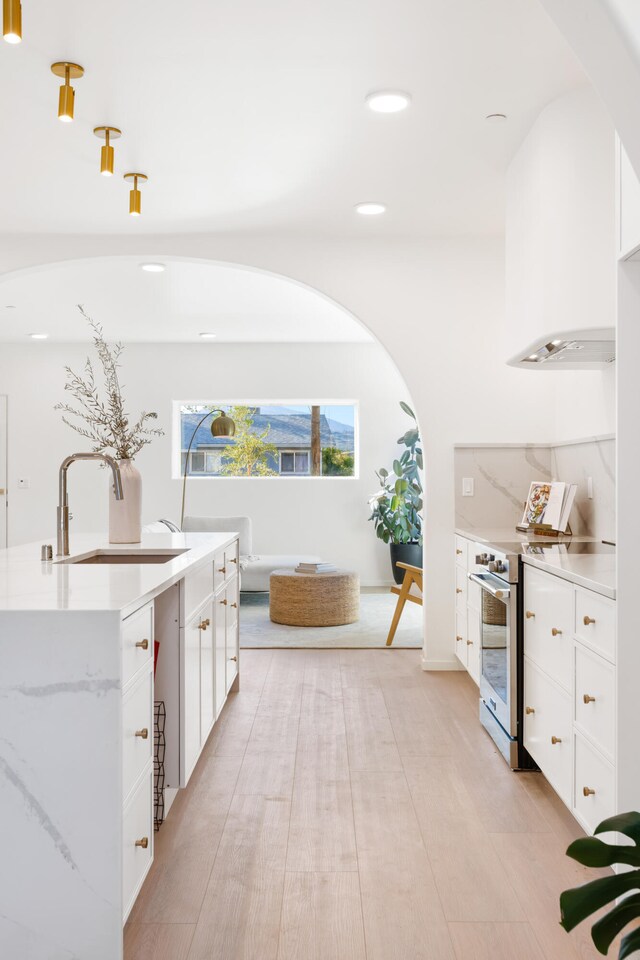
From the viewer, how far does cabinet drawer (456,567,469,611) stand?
14.0 ft

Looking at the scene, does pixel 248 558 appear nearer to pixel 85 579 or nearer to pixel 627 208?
pixel 85 579

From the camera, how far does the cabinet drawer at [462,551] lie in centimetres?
423

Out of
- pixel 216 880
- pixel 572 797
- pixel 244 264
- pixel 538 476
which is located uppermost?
pixel 244 264

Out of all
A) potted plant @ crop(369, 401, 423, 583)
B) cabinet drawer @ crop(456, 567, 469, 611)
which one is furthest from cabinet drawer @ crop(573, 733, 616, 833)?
potted plant @ crop(369, 401, 423, 583)

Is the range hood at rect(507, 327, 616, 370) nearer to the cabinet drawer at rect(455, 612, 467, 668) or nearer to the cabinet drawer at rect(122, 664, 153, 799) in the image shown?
the cabinet drawer at rect(455, 612, 467, 668)

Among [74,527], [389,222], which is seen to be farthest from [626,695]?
[74,527]

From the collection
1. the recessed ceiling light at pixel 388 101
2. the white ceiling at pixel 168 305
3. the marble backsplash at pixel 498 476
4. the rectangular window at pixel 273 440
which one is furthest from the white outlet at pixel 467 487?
the rectangular window at pixel 273 440

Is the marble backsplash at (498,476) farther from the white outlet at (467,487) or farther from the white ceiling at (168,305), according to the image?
the white ceiling at (168,305)

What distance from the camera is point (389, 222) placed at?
4.43 meters

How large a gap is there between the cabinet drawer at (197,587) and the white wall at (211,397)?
533 centimetres

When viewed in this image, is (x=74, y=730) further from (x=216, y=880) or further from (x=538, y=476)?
(x=538, y=476)

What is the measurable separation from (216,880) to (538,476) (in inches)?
122

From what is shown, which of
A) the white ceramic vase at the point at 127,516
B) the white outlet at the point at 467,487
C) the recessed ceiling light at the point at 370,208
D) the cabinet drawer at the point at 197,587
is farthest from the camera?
the white outlet at the point at 467,487

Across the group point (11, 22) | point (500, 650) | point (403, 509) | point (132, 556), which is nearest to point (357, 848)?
point (500, 650)
